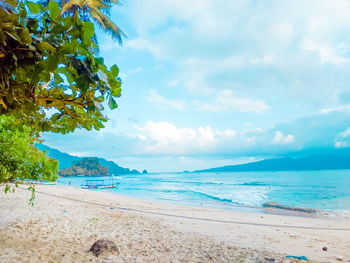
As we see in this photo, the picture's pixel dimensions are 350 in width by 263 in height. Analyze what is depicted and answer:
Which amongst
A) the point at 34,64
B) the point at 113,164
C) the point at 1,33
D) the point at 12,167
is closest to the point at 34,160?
the point at 12,167

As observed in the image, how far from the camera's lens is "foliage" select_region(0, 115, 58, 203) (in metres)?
2.02

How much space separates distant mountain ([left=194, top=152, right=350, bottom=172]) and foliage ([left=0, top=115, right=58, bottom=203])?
13145 centimetres

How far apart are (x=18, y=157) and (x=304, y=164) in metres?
141

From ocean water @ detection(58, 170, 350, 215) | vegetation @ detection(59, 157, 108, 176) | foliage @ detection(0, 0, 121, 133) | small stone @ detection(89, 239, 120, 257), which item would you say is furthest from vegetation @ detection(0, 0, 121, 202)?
vegetation @ detection(59, 157, 108, 176)

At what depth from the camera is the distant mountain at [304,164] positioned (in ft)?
383

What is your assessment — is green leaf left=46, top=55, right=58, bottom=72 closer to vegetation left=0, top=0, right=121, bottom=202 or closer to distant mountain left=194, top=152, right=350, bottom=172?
vegetation left=0, top=0, right=121, bottom=202

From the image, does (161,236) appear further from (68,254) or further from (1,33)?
(1,33)

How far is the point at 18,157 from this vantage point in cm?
207

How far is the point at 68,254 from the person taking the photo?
329cm

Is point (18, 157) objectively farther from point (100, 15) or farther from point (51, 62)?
point (100, 15)

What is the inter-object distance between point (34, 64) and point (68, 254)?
10.5 ft

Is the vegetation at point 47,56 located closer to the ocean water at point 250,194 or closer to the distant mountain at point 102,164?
the ocean water at point 250,194

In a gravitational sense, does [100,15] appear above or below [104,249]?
above

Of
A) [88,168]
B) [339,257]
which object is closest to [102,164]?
[88,168]
